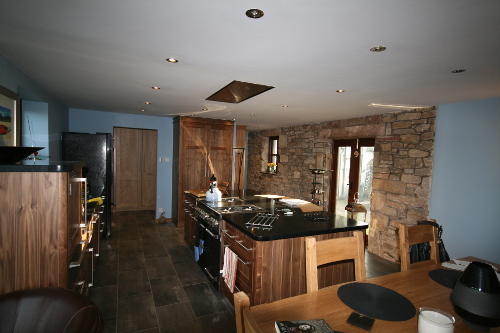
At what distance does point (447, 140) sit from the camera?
339cm

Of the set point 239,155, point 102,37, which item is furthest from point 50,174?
point 239,155

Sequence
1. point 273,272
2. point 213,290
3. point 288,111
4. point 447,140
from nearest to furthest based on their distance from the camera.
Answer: point 273,272 < point 213,290 < point 447,140 < point 288,111

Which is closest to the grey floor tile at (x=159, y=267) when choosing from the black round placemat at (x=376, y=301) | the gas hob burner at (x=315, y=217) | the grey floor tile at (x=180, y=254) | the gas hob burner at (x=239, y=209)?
the grey floor tile at (x=180, y=254)

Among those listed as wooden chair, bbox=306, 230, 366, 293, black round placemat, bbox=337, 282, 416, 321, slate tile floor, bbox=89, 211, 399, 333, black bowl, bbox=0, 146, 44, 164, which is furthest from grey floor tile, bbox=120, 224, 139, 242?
→ black round placemat, bbox=337, 282, 416, 321

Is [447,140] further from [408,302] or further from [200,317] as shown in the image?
[200,317]

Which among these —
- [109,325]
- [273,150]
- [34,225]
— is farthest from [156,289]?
[273,150]

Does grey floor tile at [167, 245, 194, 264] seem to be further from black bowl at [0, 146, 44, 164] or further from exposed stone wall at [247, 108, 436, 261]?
exposed stone wall at [247, 108, 436, 261]

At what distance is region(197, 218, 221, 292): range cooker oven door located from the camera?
288 centimetres

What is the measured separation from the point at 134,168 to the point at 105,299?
4.23 m

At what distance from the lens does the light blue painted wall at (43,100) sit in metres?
2.37

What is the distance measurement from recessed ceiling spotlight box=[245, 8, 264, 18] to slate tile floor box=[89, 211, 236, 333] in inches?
80.8

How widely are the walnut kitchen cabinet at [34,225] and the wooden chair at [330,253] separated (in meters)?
1.49

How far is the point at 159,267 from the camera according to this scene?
3.56 metres

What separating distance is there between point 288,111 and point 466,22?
3111 mm
